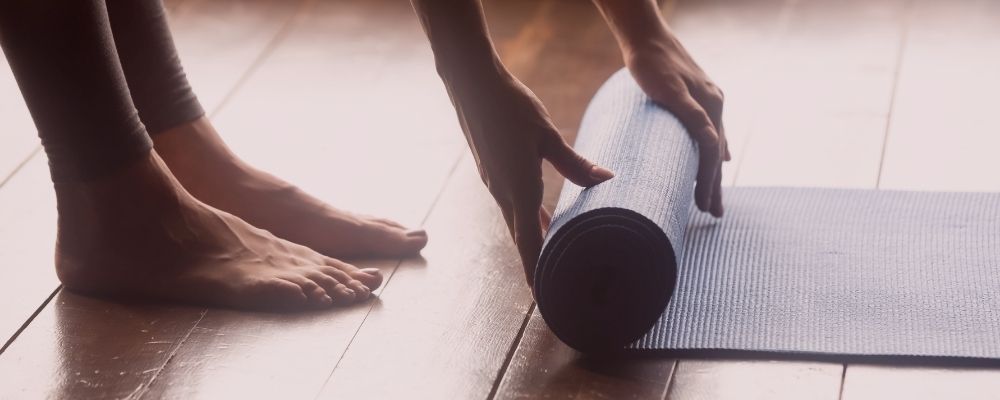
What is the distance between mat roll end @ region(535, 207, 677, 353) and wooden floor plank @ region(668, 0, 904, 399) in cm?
9

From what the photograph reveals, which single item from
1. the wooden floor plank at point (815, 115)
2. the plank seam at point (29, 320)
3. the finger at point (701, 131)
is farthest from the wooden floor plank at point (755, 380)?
the plank seam at point (29, 320)

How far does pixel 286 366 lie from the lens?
5.83ft

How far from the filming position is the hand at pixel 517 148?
68.6 inches

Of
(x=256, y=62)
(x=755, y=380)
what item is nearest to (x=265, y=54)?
(x=256, y=62)

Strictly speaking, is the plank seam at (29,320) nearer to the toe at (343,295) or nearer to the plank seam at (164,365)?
the plank seam at (164,365)

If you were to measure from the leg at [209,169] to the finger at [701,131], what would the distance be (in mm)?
407

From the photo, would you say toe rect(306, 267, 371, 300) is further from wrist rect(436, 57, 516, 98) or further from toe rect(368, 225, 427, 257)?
wrist rect(436, 57, 516, 98)

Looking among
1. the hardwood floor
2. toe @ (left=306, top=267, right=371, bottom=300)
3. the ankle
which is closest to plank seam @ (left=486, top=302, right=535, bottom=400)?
the hardwood floor

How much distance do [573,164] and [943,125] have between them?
0.96m

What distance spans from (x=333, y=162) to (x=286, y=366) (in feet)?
2.30

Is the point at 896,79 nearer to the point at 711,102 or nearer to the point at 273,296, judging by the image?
the point at 711,102

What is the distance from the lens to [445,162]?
2.40m

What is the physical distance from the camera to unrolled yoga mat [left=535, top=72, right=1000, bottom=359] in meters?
1.71

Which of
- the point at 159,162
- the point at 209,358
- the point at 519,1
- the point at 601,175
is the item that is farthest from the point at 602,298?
the point at 519,1
